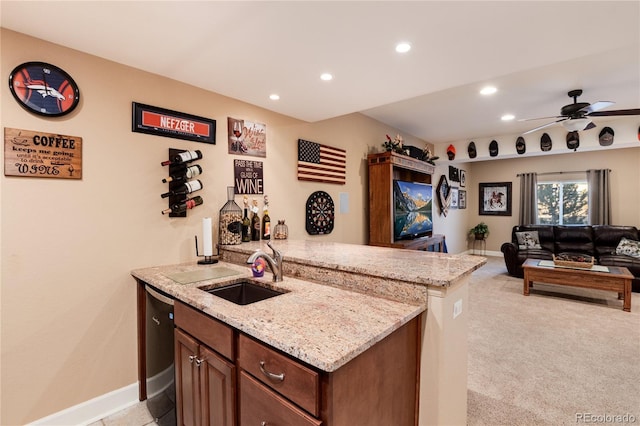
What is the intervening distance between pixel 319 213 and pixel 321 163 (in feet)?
2.08

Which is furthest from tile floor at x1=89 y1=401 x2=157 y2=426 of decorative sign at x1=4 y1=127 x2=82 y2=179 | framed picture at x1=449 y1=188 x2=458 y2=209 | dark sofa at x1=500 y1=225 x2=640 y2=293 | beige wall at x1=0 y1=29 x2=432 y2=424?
framed picture at x1=449 y1=188 x2=458 y2=209

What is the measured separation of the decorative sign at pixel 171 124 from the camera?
2.23 meters

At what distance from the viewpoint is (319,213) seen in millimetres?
3697

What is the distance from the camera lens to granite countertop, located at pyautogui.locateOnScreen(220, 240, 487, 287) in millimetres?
1470

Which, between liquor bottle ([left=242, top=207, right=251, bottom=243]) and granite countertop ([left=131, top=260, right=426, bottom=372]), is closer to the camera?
granite countertop ([left=131, top=260, right=426, bottom=372])

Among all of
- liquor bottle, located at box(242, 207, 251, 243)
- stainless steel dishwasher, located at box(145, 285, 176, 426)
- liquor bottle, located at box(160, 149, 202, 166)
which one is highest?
liquor bottle, located at box(160, 149, 202, 166)

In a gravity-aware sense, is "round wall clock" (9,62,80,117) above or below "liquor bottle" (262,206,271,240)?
above

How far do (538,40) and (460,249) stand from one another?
6635 mm

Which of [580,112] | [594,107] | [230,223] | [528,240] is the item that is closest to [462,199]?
[528,240]

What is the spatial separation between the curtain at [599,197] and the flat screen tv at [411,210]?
3917 millimetres

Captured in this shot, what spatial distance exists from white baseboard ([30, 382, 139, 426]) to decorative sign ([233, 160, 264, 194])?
180 cm

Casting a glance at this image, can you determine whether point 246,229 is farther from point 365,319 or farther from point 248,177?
point 365,319

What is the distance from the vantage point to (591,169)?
254 inches

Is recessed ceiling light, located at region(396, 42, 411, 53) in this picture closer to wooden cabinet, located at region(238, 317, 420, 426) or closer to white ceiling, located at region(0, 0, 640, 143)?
white ceiling, located at region(0, 0, 640, 143)
